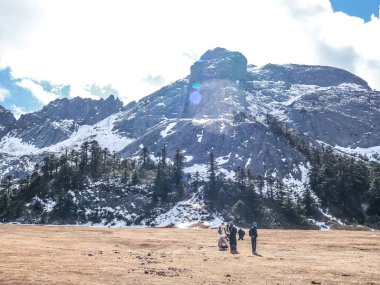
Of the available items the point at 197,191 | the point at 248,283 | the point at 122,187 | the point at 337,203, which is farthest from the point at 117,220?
the point at 248,283

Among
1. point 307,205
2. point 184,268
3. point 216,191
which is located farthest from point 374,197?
point 184,268

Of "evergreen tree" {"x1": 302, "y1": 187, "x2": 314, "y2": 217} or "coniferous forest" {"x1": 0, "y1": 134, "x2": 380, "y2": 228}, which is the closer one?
"coniferous forest" {"x1": 0, "y1": 134, "x2": 380, "y2": 228}

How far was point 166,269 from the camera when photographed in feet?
81.5

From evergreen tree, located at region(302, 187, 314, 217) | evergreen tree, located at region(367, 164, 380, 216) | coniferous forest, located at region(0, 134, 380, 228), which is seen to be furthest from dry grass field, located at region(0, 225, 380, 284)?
evergreen tree, located at region(367, 164, 380, 216)

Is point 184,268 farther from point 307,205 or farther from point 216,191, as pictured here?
point 216,191

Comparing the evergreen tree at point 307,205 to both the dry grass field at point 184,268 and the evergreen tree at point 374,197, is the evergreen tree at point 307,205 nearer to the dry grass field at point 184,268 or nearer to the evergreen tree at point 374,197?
the evergreen tree at point 374,197

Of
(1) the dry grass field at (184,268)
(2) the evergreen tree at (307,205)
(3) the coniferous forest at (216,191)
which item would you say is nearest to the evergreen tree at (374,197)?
(3) the coniferous forest at (216,191)

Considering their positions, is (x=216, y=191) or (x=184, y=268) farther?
(x=216, y=191)

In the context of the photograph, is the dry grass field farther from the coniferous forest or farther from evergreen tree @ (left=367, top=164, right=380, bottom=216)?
evergreen tree @ (left=367, top=164, right=380, bottom=216)

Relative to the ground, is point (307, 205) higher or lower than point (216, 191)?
lower

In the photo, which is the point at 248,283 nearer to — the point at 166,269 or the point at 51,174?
the point at 166,269

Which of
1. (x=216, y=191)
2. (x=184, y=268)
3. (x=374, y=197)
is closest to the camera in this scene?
(x=184, y=268)

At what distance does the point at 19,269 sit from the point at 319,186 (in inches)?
5365

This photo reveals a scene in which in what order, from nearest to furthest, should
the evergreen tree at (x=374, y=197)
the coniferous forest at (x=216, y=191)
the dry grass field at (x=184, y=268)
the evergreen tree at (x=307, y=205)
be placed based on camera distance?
the dry grass field at (x=184, y=268), the coniferous forest at (x=216, y=191), the evergreen tree at (x=307, y=205), the evergreen tree at (x=374, y=197)
